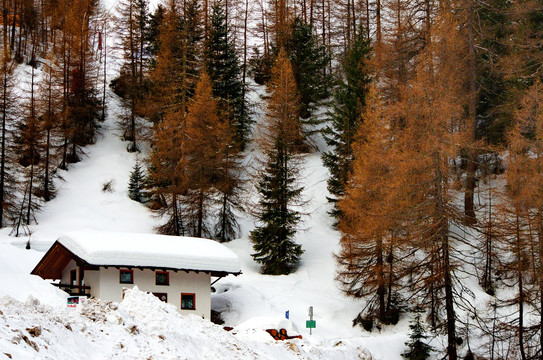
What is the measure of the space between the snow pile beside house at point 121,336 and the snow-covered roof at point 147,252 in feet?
40.7

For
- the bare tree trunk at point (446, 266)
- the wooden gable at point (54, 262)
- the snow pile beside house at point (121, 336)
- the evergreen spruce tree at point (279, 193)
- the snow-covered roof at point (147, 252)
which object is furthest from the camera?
the evergreen spruce tree at point (279, 193)

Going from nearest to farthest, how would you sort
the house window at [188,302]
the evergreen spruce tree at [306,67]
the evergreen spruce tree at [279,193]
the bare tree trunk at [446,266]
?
the bare tree trunk at [446,266], the house window at [188,302], the evergreen spruce tree at [279,193], the evergreen spruce tree at [306,67]

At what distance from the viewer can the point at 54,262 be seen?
1079 inches

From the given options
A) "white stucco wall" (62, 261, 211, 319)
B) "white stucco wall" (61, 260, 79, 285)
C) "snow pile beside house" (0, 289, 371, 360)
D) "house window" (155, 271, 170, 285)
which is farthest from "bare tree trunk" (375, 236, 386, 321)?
"white stucco wall" (61, 260, 79, 285)

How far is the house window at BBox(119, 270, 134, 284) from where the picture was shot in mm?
24922

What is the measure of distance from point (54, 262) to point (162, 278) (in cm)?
616

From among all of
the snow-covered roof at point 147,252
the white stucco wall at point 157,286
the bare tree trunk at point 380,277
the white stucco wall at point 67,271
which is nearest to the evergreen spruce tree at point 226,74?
the snow-covered roof at point 147,252

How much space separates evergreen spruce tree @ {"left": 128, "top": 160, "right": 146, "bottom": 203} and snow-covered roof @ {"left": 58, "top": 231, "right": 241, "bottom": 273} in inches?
533

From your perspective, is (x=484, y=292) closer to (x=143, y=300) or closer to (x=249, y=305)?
(x=249, y=305)

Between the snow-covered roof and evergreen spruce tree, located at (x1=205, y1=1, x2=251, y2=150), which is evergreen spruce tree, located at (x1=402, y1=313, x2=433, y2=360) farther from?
evergreen spruce tree, located at (x1=205, y1=1, x2=251, y2=150)

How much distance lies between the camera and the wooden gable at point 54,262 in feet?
81.6

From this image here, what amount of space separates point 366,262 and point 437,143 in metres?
9.58

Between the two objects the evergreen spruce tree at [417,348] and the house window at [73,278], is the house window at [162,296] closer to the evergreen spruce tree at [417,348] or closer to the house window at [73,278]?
the house window at [73,278]

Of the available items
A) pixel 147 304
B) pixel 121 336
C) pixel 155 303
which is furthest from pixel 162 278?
pixel 121 336
